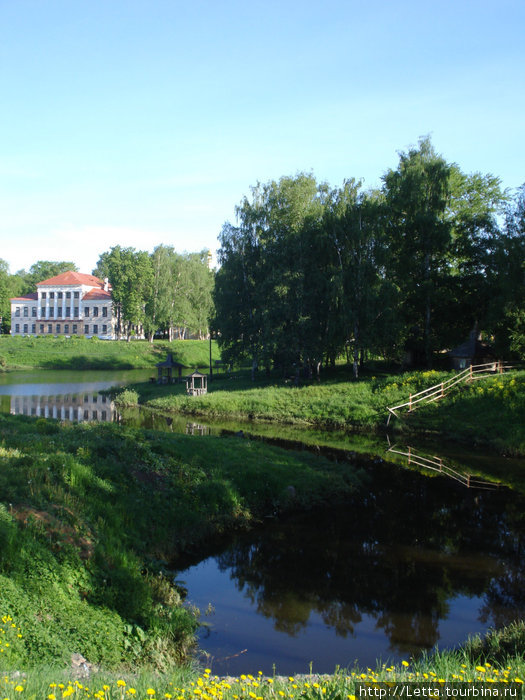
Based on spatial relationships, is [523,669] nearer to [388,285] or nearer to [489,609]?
[489,609]

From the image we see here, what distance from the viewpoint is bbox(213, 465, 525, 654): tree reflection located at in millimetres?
10383

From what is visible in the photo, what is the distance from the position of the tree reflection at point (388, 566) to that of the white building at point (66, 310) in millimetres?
90257

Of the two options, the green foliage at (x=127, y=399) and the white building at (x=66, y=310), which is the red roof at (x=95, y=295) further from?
the green foliage at (x=127, y=399)

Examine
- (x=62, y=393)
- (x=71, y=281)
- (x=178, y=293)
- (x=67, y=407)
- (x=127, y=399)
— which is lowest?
(x=67, y=407)

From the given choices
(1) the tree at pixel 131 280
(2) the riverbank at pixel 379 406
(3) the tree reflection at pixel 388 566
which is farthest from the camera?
(1) the tree at pixel 131 280

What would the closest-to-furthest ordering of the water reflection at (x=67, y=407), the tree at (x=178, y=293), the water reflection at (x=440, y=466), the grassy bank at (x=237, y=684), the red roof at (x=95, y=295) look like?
the grassy bank at (x=237, y=684), the water reflection at (x=440, y=466), the water reflection at (x=67, y=407), the tree at (x=178, y=293), the red roof at (x=95, y=295)

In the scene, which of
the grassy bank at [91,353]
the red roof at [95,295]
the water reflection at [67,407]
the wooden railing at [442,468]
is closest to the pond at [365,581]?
the wooden railing at [442,468]

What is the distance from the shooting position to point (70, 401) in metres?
42.4

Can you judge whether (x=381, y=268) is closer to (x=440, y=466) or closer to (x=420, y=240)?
(x=420, y=240)

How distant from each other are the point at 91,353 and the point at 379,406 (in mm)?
57648

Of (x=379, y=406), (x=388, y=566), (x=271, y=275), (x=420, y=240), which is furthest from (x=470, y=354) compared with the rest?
(x=388, y=566)

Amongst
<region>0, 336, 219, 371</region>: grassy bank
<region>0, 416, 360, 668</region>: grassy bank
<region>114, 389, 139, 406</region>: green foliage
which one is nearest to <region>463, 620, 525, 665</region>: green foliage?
<region>0, 416, 360, 668</region>: grassy bank

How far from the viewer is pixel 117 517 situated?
12.1 metres

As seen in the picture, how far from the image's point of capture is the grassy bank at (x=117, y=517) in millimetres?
8375
